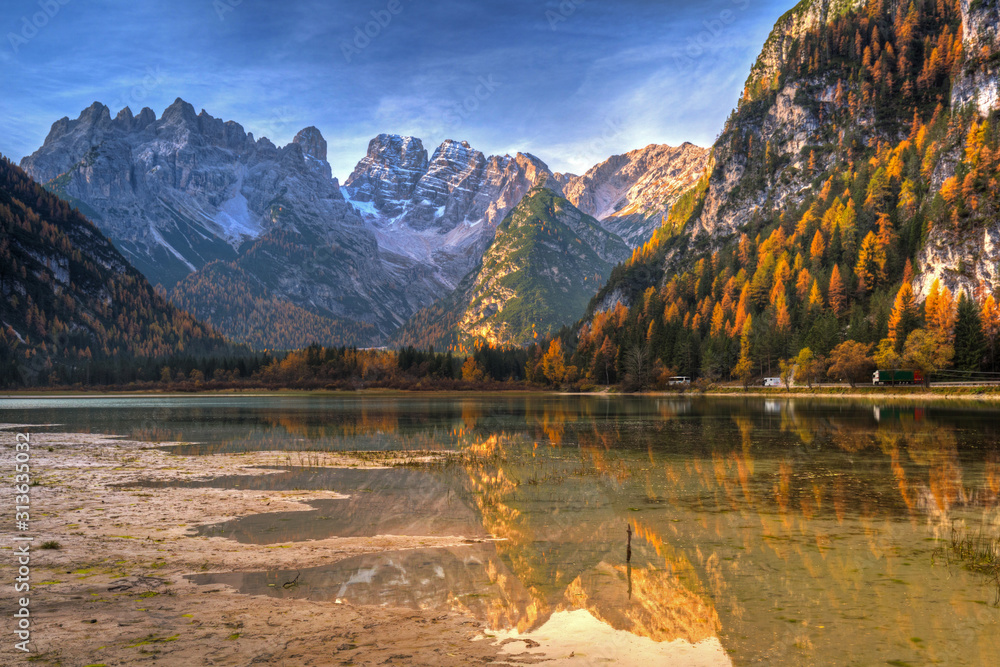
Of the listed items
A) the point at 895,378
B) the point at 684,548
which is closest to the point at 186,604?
the point at 684,548

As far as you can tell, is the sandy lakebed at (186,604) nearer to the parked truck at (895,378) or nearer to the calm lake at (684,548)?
the calm lake at (684,548)

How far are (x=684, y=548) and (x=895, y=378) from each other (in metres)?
144

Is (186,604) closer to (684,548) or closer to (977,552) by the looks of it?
Result: (684,548)

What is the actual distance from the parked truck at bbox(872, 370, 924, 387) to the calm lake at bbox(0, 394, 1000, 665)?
342ft

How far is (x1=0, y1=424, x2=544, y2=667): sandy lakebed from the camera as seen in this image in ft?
38.4

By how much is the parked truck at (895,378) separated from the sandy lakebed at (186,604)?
14634 centimetres

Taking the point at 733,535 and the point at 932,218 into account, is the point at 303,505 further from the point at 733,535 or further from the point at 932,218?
the point at 932,218

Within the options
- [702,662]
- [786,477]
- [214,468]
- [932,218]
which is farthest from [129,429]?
[932,218]

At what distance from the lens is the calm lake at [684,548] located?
13219 millimetres

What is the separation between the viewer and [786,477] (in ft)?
109

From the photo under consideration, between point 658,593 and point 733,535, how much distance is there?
6.85m

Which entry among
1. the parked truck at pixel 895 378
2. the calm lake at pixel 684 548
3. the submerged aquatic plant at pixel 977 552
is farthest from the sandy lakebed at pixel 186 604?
the parked truck at pixel 895 378

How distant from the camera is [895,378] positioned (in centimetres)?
13638

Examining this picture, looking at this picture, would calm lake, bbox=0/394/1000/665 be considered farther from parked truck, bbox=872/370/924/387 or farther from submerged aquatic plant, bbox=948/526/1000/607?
parked truck, bbox=872/370/924/387
